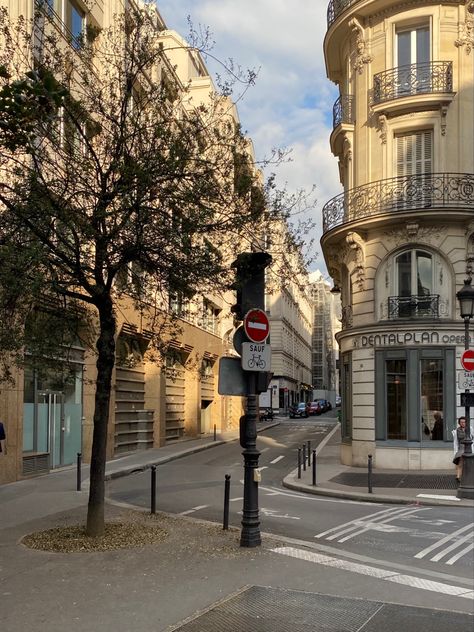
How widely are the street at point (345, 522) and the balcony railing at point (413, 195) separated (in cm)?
900

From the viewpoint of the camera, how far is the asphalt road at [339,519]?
28.6 ft

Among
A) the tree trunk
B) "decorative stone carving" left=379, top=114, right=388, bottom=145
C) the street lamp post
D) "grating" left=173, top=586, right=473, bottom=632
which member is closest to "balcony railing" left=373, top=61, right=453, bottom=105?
"decorative stone carving" left=379, top=114, right=388, bottom=145

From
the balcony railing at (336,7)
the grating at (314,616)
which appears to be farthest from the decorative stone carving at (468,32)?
the grating at (314,616)

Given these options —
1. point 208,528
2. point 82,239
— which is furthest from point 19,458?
point 82,239

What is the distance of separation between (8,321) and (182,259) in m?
2.63

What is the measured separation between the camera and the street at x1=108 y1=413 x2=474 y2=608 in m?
8.21

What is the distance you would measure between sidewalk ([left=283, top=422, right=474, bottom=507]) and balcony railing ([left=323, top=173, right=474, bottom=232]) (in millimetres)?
7970

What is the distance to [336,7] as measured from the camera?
77.6 ft

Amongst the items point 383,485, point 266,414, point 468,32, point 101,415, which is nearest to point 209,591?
point 101,415

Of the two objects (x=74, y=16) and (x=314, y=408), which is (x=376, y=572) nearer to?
(x=74, y=16)

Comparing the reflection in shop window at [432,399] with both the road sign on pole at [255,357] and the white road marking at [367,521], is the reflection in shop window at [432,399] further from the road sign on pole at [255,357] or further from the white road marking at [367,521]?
the road sign on pole at [255,357]

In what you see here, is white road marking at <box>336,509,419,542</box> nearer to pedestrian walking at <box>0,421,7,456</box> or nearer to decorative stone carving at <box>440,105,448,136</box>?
pedestrian walking at <box>0,421,7,456</box>

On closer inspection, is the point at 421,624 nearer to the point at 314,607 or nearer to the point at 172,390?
the point at 314,607

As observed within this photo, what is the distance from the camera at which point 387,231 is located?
831 inches
